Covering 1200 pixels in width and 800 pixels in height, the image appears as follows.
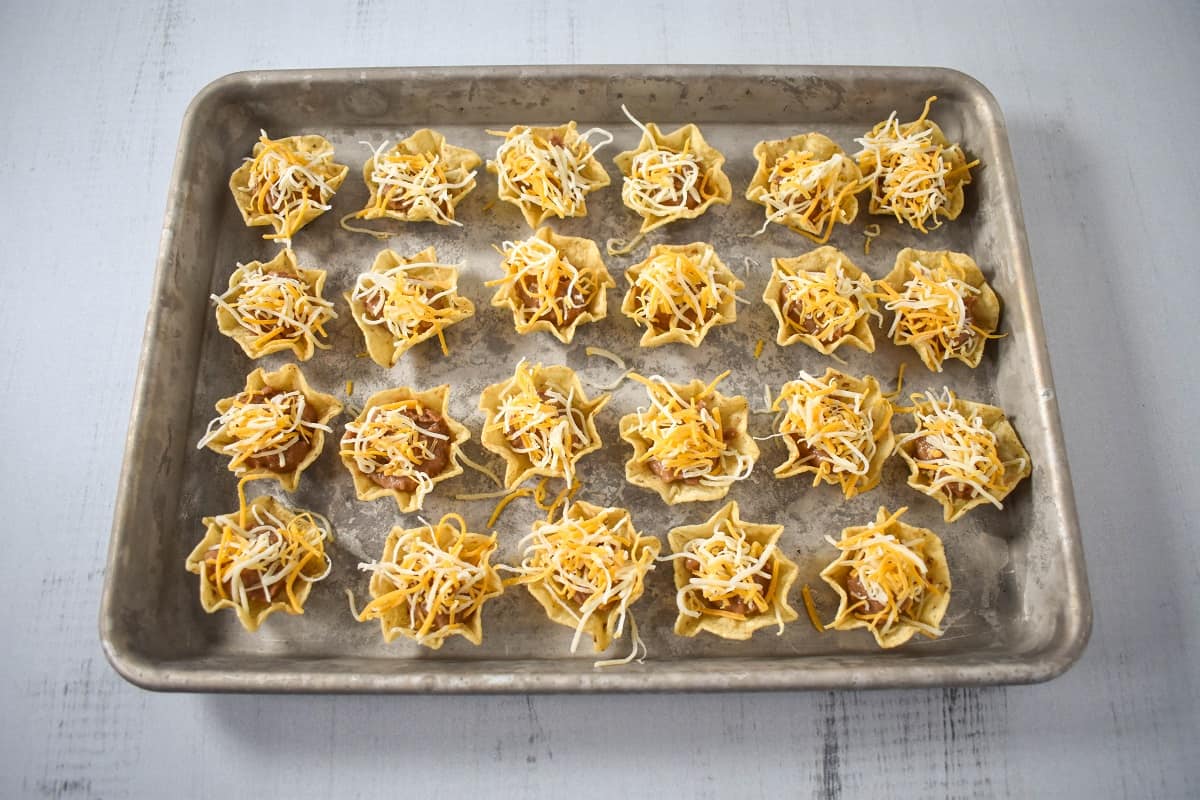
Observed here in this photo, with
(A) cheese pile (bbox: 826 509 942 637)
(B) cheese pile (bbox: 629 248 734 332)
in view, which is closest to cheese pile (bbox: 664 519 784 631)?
(A) cheese pile (bbox: 826 509 942 637)

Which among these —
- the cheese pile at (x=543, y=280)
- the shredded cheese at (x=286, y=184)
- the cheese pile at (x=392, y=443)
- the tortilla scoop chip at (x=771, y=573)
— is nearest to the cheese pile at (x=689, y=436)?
the tortilla scoop chip at (x=771, y=573)

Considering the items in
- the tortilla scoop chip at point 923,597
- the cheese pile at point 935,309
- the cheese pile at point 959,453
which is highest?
the cheese pile at point 935,309

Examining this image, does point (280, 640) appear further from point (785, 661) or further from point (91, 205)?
point (91, 205)

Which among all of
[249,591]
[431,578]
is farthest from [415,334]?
[249,591]

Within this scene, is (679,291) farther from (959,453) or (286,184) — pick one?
(286,184)

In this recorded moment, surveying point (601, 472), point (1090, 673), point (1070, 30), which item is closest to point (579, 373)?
point (601, 472)

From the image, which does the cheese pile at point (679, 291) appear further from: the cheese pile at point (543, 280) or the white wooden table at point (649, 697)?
the white wooden table at point (649, 697)

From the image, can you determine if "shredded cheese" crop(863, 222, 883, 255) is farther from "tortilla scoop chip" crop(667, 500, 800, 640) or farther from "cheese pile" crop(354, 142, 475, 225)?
"cheese pile" crop(354, 142, 475, 225)
